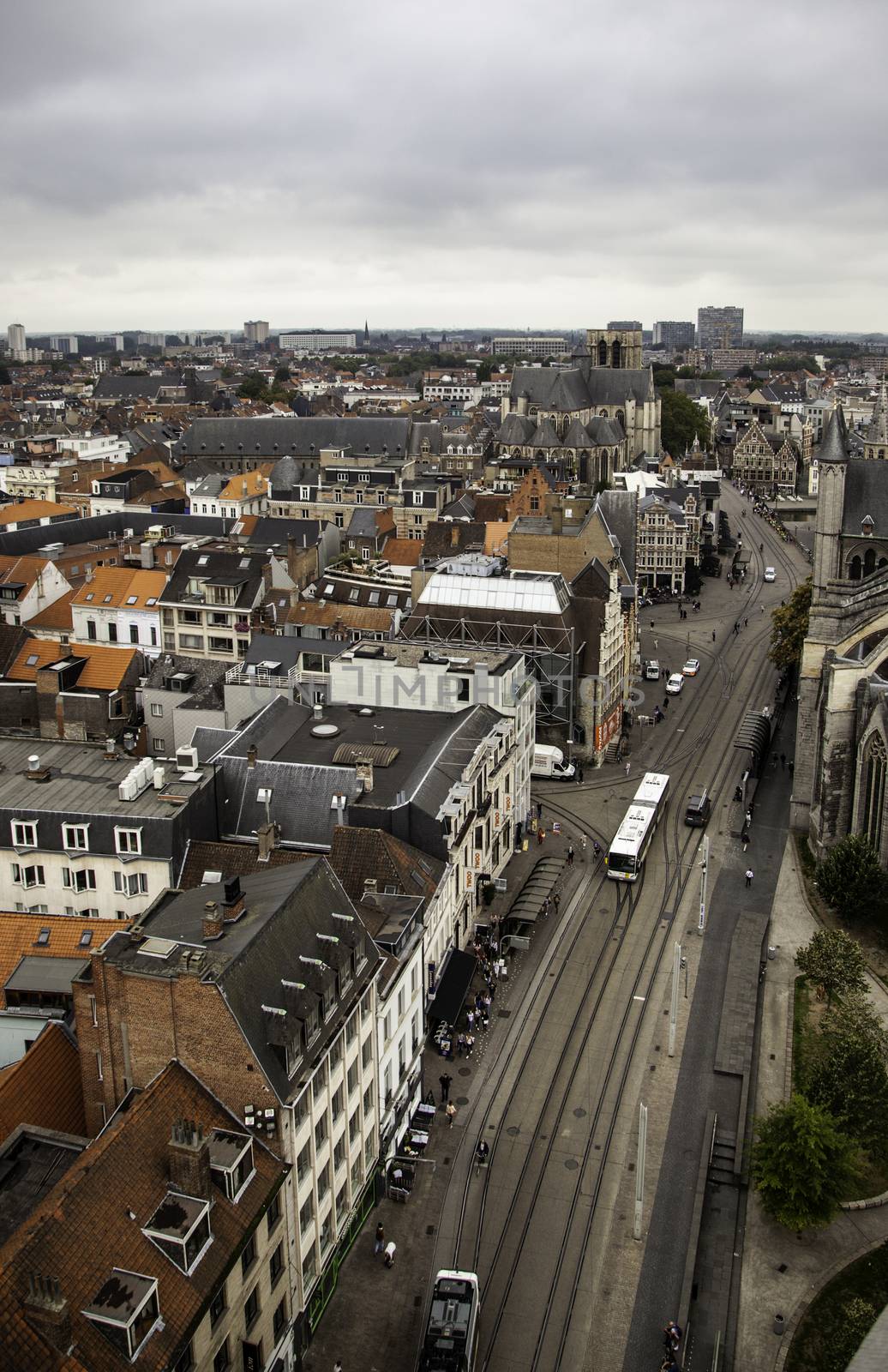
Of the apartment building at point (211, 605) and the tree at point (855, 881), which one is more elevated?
the apartment building at point (211, 605)

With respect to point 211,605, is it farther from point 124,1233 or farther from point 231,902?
point 124,1233

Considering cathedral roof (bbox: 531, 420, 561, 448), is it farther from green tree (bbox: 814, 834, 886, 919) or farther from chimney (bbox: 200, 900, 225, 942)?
chimney (bbox: 200, 900, 225, 942)

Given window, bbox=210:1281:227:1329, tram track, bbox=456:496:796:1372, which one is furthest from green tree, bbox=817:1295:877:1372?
window, bbox=210:1281:227:1329

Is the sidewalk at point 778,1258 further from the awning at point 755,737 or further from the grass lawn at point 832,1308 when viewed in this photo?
the awning at point 755,737

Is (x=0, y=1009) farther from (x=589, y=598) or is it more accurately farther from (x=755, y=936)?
(x=589, y=598)

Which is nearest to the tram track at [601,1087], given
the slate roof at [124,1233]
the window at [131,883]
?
the slate roof at [124,1233]

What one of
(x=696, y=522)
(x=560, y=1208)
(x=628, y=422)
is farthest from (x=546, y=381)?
(x=560, y=1208)

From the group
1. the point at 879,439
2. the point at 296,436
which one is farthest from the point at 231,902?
the point at 296,436
